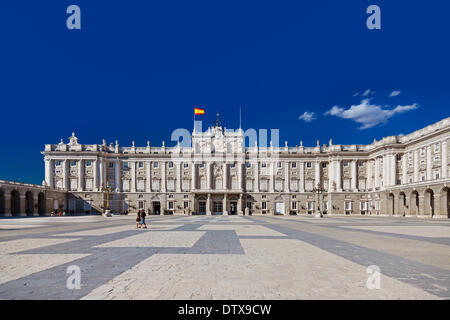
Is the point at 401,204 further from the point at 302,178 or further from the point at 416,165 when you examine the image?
the point at 302,178

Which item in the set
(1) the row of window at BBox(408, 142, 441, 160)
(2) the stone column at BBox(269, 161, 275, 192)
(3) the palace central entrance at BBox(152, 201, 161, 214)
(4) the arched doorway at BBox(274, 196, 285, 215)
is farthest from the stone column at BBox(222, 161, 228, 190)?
(1) the row of window at BBox(408, 142, 441, 160)

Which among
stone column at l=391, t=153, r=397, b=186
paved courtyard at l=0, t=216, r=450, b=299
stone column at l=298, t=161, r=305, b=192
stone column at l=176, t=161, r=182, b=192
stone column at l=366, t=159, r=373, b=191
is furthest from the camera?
stone column at l=176, t=161, r=182, b=192

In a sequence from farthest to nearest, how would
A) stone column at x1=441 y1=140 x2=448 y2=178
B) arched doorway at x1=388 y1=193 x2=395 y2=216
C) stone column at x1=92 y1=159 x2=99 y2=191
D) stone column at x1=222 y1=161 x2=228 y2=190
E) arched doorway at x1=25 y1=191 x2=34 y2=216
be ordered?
stone column at x1=222 y1=161 x2=228 y2=190
stone column at x1=92 y1=159 x2=99 y2=191
arched doorway at x1=388 y1=193 x2=395 y2=216
arched doorway at x1=25 y1=191 x2=34 y2=216
stone column at x1=441 y1=140 x2=448 y2=178

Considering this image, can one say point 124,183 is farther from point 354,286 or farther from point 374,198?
point 354,286

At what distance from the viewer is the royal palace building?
6638 centimetres

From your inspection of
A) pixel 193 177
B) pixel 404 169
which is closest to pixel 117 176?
pixel 193 177

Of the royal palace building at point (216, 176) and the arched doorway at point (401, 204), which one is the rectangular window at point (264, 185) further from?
the arched doorway at point (401, 204)

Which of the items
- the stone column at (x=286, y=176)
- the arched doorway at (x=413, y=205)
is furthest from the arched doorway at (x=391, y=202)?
the stone column at (x=286, y=176)

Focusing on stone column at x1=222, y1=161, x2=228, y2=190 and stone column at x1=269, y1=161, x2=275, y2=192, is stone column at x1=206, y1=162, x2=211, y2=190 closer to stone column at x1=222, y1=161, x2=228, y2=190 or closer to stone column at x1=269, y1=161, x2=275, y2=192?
stone column at x1=222, y1=161, x2=228, y2=190

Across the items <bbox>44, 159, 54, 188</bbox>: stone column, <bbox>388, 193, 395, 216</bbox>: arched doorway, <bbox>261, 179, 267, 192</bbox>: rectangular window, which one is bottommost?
<bbox>388, 193, 395, 216</bbox>: arched doorway

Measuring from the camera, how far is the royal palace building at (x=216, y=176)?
2613 inches

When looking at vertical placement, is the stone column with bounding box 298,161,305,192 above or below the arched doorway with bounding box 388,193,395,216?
above

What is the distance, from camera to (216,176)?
70.2 m
